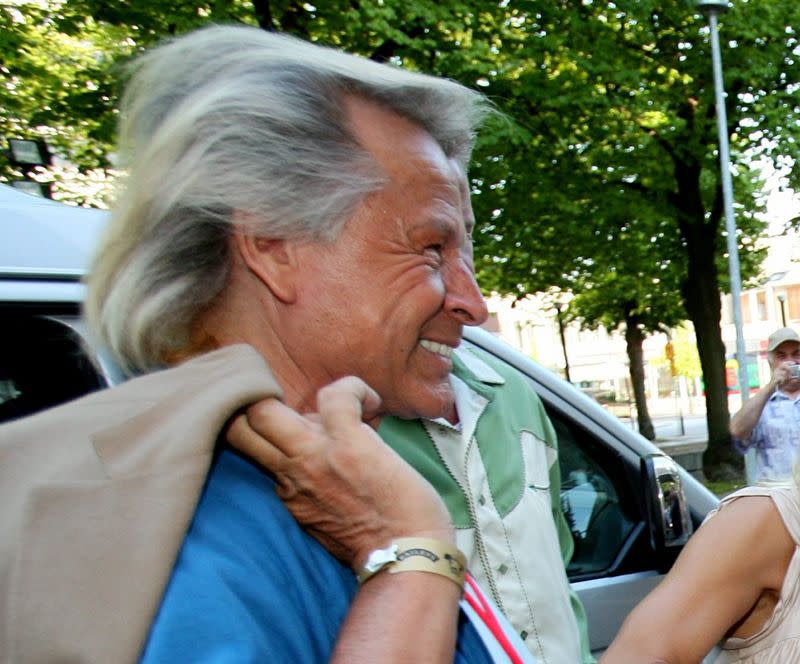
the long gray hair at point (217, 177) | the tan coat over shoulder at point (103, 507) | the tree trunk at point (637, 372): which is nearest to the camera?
the tan coat over shoulder at point (103, 507)

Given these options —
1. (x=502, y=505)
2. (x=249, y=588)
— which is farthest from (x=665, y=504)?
(x=249, y=588)

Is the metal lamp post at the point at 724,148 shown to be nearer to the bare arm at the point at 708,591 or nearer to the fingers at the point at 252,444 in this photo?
the bare arm at the point at 708,591

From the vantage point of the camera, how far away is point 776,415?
22.4 ft

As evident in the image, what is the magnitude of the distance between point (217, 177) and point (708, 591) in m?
1.31

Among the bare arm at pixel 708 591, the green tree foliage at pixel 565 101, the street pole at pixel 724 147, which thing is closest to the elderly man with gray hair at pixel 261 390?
the bare arm at pixel 708 591

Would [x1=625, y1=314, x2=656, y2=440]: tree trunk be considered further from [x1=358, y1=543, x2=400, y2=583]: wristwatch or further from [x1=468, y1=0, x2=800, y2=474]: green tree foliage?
[x1=358, y1=543, x2=400, y2=583]: wristwatch

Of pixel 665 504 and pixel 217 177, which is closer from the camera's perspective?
pixel 217 177

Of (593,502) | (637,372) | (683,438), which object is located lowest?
(683,438)

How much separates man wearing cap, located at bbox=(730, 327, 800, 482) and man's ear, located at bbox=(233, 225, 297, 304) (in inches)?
238

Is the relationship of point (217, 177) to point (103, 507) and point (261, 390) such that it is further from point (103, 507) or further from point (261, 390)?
point (103, 507)

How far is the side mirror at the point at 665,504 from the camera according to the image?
8.96ft

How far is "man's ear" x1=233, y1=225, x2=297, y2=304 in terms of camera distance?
1251 mm

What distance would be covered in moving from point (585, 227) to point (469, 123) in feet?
43.5

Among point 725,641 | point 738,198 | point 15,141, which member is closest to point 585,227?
point 738,198
